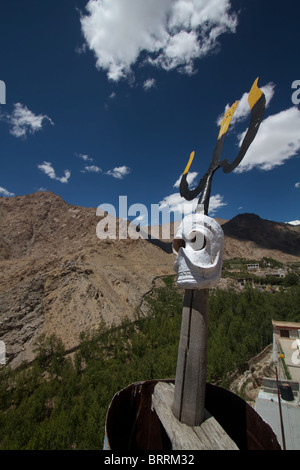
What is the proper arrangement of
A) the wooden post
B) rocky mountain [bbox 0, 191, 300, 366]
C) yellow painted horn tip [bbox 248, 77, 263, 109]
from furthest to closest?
rocky mountain [bbox 0, 191, 300, 366] < yellow painted horn tip [bbox 248, 77, 263, 109] < the wooden post

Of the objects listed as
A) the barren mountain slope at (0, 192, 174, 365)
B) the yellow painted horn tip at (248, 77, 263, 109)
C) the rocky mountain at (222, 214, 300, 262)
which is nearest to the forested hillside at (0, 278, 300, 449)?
the barren mountain slope at (0, 192, 174, 365)

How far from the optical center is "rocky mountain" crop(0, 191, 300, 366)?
86.0ft

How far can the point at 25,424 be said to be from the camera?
1238 cm

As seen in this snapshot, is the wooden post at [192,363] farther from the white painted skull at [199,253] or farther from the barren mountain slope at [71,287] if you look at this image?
the barren mountain slope at [71,287]

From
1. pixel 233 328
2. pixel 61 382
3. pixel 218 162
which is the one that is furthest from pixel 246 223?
pixel 218 162

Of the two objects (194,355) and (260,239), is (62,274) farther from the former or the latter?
(260,239)

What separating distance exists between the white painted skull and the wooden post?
22cm

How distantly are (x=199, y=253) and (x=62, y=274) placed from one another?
1233 inches

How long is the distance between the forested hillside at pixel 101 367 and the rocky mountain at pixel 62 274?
10.4ft

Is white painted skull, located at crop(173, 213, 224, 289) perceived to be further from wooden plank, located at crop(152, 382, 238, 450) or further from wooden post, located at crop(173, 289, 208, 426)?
wooden plank, located at crop(152, 382, 238, 450)

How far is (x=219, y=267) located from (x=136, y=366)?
1572cm

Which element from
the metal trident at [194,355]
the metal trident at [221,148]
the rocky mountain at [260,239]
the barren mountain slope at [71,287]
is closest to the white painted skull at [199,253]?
the metal trident at [194,355]

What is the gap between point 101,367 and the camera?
717 inches
